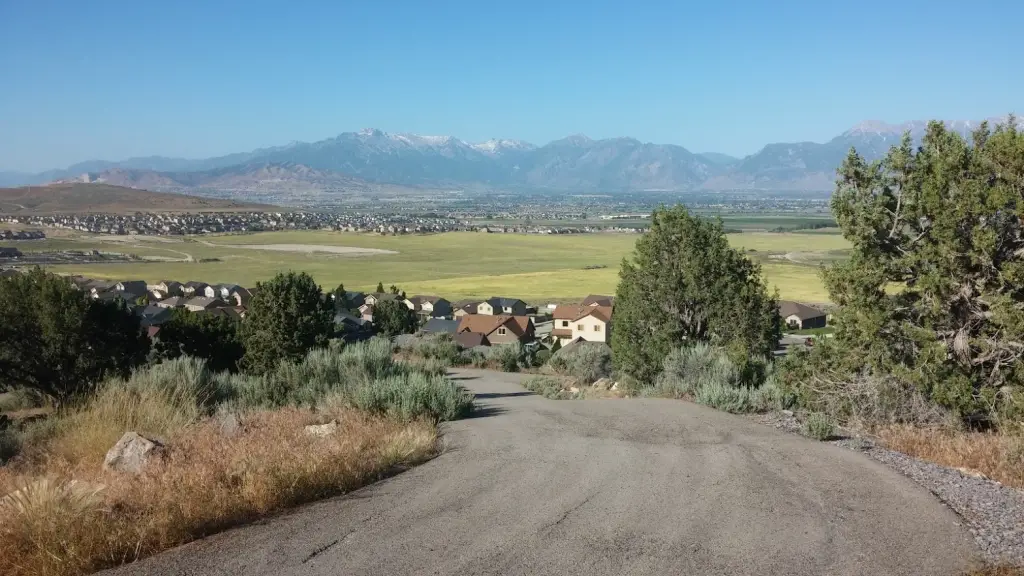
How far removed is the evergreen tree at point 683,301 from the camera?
805 inches

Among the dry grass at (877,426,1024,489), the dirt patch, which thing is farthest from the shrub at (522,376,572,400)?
the dirt patch

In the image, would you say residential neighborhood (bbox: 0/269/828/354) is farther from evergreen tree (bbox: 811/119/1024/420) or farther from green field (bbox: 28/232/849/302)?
evergreen tree (bbox: 811/119/1024/420)

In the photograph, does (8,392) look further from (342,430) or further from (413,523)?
(413,523)

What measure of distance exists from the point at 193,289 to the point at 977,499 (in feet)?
247

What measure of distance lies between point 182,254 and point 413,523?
4724 inches

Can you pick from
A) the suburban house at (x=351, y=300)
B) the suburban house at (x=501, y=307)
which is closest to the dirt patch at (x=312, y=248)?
the suburban house at (x=351, y=300)

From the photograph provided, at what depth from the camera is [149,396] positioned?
10562 millimetres

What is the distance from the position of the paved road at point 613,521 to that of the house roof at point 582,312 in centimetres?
4564

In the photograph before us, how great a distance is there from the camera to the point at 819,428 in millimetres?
9664

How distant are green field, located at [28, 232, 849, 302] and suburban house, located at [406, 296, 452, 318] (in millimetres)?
7876

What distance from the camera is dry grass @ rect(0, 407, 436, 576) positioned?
523 centimetres

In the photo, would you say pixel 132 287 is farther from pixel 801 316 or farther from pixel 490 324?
pixel 801 316

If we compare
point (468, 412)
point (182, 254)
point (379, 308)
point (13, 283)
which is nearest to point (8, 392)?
point (13, 283)

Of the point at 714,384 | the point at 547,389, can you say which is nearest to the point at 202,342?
the point at 547,389
